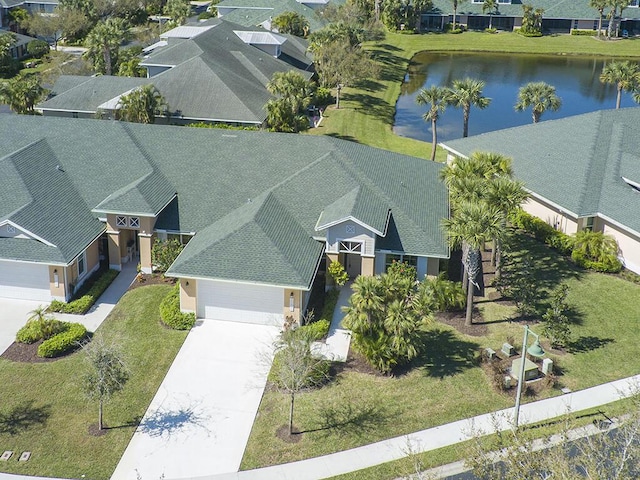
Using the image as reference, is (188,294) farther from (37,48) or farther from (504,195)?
(37,48)

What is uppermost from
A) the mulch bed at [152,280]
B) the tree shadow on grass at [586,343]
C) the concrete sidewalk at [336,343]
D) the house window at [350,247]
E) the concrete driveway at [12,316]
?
the house window at [350,247]

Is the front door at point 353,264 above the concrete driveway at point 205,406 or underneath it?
above

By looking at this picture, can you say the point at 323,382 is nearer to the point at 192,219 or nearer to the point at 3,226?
the point at 192,219

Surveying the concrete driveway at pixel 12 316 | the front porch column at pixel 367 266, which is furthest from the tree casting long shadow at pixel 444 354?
the concrete driveway at pixel 12 316

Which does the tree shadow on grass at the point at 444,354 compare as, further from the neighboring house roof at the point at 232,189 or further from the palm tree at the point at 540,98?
the palm tree at the point at 540,98

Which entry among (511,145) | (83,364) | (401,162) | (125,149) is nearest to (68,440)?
(83,364)

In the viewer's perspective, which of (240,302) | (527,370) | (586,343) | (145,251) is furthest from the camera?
(145,251)

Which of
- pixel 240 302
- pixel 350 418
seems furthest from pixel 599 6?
pixel 350 418
